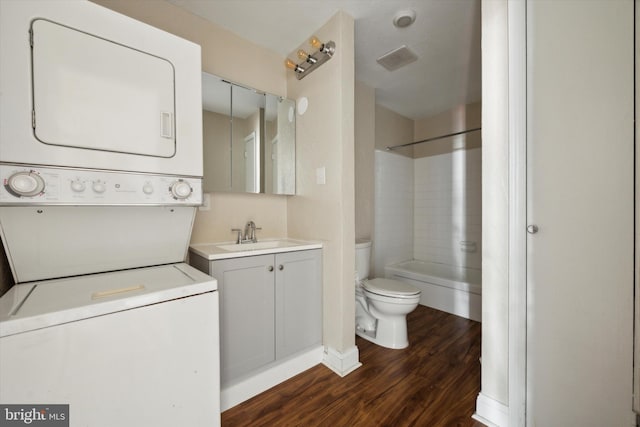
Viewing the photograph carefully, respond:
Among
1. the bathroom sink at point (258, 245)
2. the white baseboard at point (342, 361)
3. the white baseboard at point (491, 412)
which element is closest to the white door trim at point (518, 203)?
the white baseboard at point (491, 412)

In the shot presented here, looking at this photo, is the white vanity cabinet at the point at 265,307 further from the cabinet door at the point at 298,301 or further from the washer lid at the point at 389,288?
the washer lid at the point at 389,288

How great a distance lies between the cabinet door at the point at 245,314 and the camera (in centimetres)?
138

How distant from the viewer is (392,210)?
328cm

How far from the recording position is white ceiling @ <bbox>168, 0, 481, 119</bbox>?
167 centimetres

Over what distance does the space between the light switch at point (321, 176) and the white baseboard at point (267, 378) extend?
1198mm

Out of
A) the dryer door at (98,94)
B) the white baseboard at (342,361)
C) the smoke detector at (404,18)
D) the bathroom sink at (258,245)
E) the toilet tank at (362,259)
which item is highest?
the smoke detector at (404,18)

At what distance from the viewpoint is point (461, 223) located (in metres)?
3.24

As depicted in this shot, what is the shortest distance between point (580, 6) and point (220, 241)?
2252mm

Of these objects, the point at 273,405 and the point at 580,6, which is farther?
the point at 273,405

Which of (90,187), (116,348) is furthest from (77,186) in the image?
(116,348)

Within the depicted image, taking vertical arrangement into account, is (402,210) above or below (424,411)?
above

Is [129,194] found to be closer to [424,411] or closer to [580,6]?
[424,411]

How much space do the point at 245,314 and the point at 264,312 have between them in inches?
4.8

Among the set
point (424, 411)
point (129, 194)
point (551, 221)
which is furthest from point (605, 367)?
point (129, 194)
